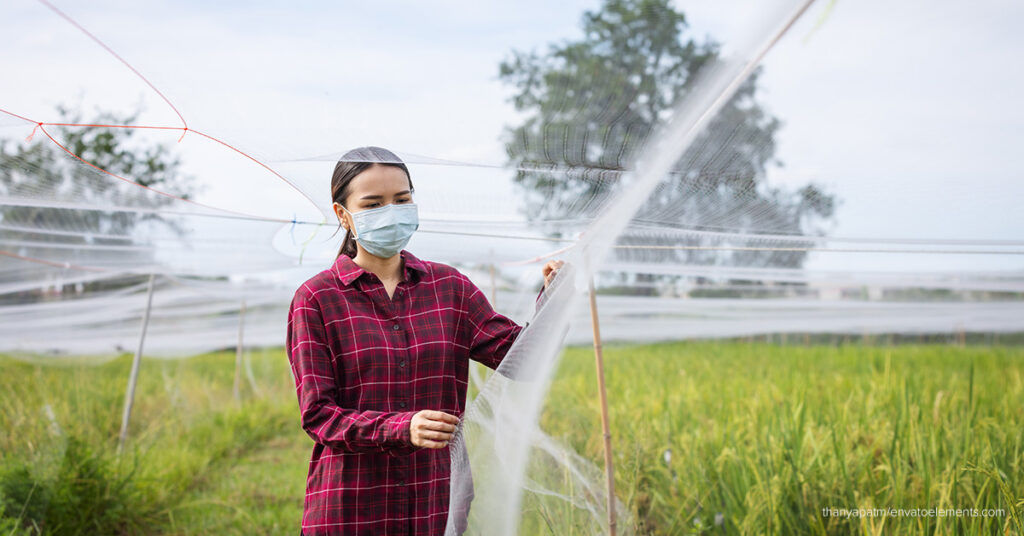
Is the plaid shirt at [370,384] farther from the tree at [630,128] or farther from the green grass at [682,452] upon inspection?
the tree at [630,128]

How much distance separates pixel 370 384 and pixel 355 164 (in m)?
0.49

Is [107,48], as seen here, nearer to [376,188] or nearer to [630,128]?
[376,188]

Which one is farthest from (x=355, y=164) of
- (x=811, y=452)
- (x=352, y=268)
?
(x=811, y=452)

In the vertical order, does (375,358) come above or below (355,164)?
below

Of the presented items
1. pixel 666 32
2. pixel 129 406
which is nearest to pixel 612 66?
pixel 666 32

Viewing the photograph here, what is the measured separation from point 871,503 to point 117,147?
44.1 ft

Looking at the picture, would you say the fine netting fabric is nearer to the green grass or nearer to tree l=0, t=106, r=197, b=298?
tree l=0, t=106, r=197, b=298

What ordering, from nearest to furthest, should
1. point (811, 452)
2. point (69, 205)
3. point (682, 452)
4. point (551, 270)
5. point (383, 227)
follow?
point (383, 227) < point (551, 270) < point (69, 205) < point (811, 452) < point (682, 452)

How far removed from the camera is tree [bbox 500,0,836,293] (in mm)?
1200

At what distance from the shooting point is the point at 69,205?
2834 millimetres

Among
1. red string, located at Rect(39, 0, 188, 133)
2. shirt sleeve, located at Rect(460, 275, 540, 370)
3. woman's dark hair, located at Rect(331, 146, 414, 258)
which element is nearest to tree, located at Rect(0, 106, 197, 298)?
red string, located at Rect(39, 0, 188, 133)

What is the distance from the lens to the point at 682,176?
5.76ft

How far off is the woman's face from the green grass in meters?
0.75

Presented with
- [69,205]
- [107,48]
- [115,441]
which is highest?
[107,48]
